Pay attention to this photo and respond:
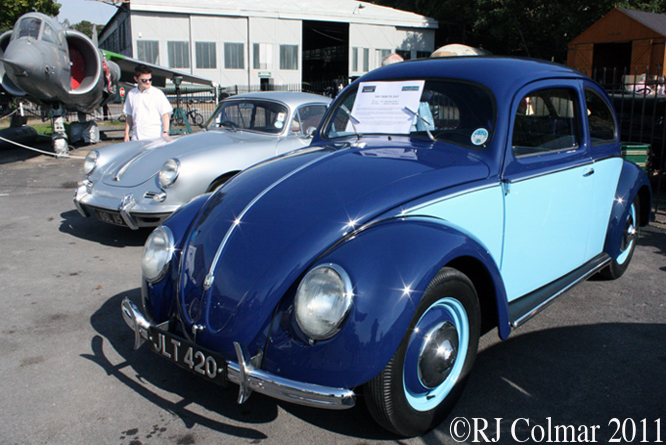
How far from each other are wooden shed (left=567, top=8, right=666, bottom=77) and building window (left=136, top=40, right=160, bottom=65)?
83.0 feet

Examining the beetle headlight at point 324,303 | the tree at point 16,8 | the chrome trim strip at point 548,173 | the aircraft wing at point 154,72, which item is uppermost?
the tree at point 16,8

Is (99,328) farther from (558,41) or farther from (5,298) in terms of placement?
(558,41)

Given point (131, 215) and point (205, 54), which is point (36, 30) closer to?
point (131, 215)

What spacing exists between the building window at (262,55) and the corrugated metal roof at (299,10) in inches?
80.0

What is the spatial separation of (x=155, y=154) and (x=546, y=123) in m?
4.01

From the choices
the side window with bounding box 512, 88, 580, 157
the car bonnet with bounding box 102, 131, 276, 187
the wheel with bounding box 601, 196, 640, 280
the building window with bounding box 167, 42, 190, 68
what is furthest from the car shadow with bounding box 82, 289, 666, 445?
the building window with bounding box 167, 42, 190, 68

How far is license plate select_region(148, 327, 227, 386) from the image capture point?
214 centimetres

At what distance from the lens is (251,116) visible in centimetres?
637

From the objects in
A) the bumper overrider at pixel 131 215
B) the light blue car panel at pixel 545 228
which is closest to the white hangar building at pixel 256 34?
the bumper overrider at pixel 131 215

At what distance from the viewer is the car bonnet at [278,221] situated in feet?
7.41

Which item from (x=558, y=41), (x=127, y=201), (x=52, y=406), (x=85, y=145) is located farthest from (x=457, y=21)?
(x=52, y=406)

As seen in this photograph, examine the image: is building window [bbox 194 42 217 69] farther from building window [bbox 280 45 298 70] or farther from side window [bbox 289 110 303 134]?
side window [bbox 289 110 303 134]

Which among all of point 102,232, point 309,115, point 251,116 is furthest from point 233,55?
point 102,232

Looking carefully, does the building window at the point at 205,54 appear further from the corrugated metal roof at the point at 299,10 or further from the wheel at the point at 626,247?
the wheel at the point at 626,247
